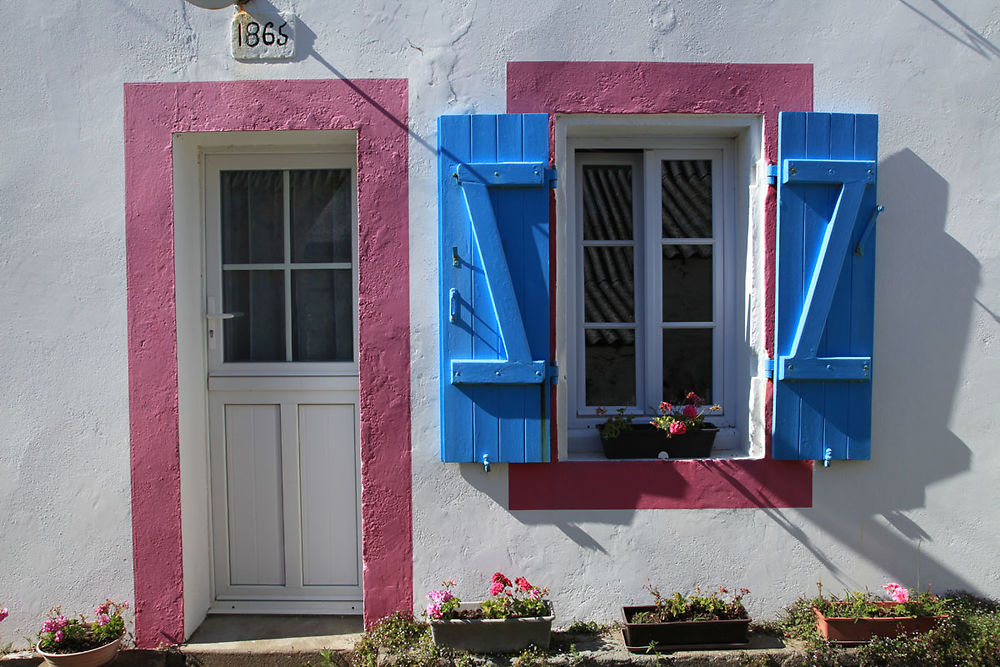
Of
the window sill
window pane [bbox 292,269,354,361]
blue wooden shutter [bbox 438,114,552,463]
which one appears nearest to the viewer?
Answer: blue wooden shutter [bbox 438,114,552,463]

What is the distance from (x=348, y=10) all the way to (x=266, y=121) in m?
0.62

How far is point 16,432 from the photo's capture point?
11.3ft

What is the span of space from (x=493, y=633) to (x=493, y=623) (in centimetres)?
5

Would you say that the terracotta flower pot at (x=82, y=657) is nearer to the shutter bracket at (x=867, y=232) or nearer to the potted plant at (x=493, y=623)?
the potted plant at (x=493, y=623)

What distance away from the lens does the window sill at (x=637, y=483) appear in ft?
11.2

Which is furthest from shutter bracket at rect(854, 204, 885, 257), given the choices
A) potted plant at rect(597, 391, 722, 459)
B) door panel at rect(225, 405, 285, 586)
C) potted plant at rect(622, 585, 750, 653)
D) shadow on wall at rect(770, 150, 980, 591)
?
door panel at rect(225, 405, 285, 586)

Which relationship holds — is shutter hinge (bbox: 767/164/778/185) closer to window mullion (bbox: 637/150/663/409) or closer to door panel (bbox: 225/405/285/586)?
window mullion (bbox: 637/150/663/409)

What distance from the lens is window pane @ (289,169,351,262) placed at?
371 centimetres

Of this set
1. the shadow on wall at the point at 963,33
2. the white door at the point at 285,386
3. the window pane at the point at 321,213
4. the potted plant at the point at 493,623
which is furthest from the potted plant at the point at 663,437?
the shadow on wall at the point at 963,33

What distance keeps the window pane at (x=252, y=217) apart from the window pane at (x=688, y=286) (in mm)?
1911

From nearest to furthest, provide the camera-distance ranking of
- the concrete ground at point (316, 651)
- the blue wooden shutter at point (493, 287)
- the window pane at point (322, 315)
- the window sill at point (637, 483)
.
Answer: the concrete ground at point (316, 651) → the blue wooden shutter at point (493, 287) → the window sill at point (637, 483) → the window pane at point (322, 315)

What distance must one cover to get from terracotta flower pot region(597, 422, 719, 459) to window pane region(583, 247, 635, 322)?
0.58 meters

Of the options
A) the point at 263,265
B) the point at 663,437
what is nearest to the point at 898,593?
the point at 663,437

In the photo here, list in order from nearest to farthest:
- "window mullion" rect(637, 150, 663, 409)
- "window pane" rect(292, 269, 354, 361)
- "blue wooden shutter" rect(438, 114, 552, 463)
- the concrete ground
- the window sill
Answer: the concrete ground, "blue wooden shutter" rect(438, 114, 552, 463), the window sill, "window mullion" rect(637, 150, 663, 409), "window pane" rect(292, 269, 354, 361)
